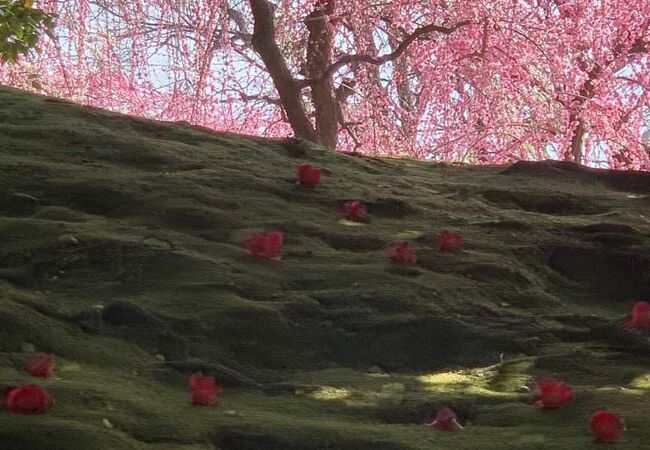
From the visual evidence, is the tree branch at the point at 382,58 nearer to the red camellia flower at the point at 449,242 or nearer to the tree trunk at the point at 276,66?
the tree trunk at the point at 276,66

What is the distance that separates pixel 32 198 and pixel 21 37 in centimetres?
45

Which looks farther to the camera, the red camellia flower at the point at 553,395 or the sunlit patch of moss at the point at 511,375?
the sunlit patch of moss at the point at 511,375

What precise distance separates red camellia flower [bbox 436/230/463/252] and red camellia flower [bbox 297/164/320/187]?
1.62ft

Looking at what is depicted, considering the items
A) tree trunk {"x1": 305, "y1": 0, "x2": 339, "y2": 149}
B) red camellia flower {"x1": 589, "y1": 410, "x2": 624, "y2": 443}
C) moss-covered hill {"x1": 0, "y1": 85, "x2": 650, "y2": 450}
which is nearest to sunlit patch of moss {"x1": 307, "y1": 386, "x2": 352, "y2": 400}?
moss-covered hill {"x1": 0, "y1": 85, "x2": 650, "y2": 450}

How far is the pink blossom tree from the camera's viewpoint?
22.4 ft

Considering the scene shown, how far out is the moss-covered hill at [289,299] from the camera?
58.8 inches

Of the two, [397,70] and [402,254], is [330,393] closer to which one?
[402,254]

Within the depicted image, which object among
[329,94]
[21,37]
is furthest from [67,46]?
[21,37]

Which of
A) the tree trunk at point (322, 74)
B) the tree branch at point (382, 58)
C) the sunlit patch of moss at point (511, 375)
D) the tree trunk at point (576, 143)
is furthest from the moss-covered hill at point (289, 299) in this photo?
the tree trunk at point (576, 143)

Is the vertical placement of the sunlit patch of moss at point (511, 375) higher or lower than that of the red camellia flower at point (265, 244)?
lower

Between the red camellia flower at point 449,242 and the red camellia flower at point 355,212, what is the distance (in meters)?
0.26

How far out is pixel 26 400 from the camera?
1.29m

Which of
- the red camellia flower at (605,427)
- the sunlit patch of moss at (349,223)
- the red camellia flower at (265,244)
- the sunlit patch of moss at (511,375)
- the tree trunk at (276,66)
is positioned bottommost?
the red camellia flower at (605,427)

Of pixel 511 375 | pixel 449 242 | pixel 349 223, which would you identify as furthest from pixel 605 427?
pixel 349 223
